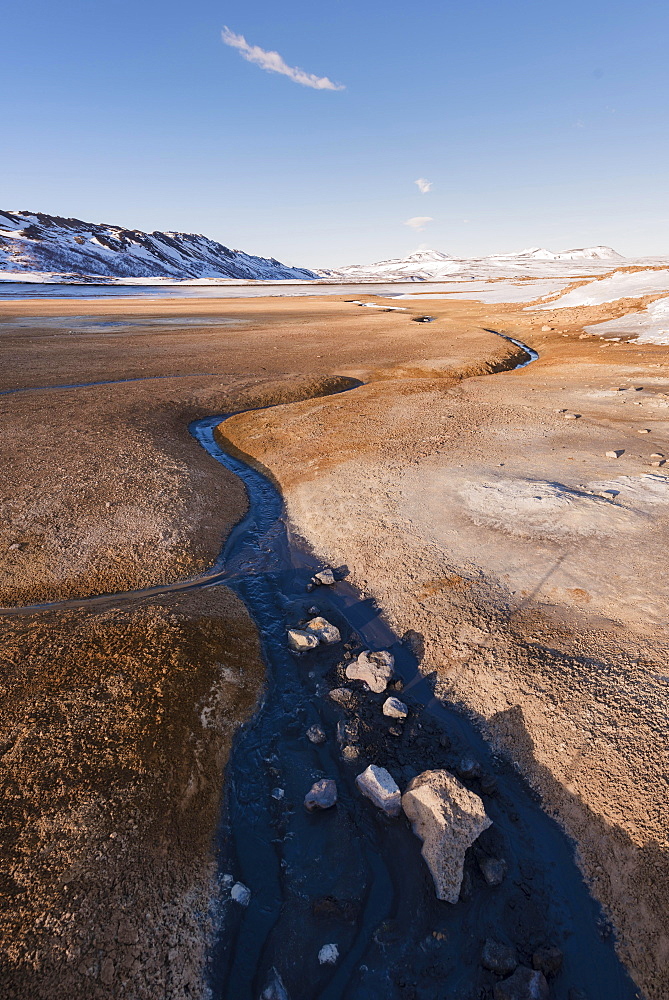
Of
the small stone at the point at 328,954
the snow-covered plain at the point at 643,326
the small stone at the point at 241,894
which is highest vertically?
the snow-covered plain at the point at 643,326

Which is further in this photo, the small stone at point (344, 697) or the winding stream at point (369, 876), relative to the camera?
the small stone at point (344, 697)

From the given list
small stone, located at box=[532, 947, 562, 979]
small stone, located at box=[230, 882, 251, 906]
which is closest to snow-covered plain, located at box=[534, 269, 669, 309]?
small stone, located at box=[532, 947, 562, 979]

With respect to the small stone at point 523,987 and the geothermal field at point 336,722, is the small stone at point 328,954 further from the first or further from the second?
the small stone at point 523,987

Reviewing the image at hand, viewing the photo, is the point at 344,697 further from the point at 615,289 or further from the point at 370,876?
the point at 615,289

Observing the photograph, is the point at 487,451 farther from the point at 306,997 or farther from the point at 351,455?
the point at 306,997

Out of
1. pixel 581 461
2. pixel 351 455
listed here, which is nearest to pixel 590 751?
pixel 581 461

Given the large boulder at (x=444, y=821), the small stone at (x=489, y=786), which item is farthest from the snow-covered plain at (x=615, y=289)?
the large boulder at (x=444, y=821)

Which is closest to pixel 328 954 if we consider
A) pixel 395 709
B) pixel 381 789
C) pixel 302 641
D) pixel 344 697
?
pixel 381 789
